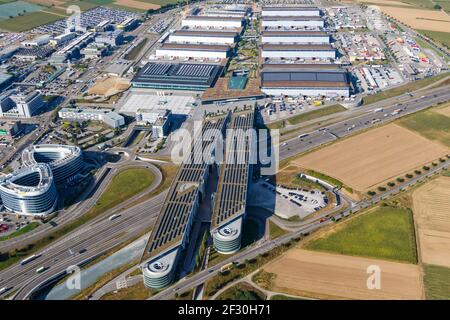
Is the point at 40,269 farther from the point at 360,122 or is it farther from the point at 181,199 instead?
the point at 360,122

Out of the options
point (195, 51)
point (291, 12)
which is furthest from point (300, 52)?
point (291, 12)

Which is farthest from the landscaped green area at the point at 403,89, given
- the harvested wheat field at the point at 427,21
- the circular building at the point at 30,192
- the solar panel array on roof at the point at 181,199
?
the circular building at the point at 30,192

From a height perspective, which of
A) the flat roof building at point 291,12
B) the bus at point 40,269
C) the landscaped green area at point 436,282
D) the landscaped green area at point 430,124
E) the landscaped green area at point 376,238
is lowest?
the bus at point 40,269

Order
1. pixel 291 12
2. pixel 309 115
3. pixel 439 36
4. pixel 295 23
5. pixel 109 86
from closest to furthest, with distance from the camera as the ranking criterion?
pixel 309 115 < pixel 109 86 < pixel 439 36 < pixel 295 23 < pixel 291 12

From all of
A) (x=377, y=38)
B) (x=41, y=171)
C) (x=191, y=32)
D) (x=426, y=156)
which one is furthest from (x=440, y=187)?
(x=191, y=32)

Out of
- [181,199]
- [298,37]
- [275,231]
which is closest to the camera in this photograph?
[275,231]

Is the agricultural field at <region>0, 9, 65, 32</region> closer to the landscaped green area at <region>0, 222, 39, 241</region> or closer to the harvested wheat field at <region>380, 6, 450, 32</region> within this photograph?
the landscaped green area at <region>0, 222, 39, 241</region>

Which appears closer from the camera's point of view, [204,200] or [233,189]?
[233,189]

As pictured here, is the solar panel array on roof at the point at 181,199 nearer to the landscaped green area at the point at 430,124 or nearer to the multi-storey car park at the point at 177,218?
the multi-storey car park at the point at 177,218
